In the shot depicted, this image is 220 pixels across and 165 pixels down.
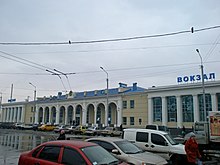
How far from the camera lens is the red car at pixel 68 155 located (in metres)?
6.66

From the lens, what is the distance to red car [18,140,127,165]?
666 cm

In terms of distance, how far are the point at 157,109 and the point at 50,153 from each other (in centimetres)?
4406

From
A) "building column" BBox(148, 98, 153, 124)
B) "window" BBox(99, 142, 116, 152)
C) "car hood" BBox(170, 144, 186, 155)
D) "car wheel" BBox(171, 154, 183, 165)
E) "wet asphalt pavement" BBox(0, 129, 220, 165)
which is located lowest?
"wet asphalt pavement" BBox(0, 129, 220, 165)

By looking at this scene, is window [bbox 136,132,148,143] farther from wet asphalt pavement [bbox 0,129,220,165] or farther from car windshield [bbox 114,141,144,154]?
wet asphalt pavement [bbox 0,129,220,165]

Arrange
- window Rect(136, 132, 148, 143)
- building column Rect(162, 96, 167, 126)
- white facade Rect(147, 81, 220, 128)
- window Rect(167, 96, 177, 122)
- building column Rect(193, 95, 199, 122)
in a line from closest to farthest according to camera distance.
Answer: window Rect(136, 132, 148, 143)
white facade Rect(147, 81, 220, 128)
building column Rect(193, 95, 199, 122)
window Rect(167, 96, 177, 122)
building column Rect(162, 96, 167, 126)

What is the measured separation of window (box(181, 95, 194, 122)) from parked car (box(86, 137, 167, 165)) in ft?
122

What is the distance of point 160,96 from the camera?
4906 centimetres

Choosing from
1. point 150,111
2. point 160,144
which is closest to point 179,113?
point 150,111

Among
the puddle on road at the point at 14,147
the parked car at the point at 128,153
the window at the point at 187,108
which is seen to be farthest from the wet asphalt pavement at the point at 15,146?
the window at the point at 187,108

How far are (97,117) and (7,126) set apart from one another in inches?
1083

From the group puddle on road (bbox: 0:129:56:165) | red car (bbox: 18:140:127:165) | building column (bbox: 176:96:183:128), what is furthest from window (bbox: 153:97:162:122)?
red car (bbox: 18:140:127:165)

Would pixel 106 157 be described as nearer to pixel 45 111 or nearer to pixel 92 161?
pixel 92 161

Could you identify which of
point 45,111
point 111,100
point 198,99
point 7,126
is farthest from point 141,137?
point 45,111

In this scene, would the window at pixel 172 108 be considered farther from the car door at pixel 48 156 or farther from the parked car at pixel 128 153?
the car door at pixel 48 156
